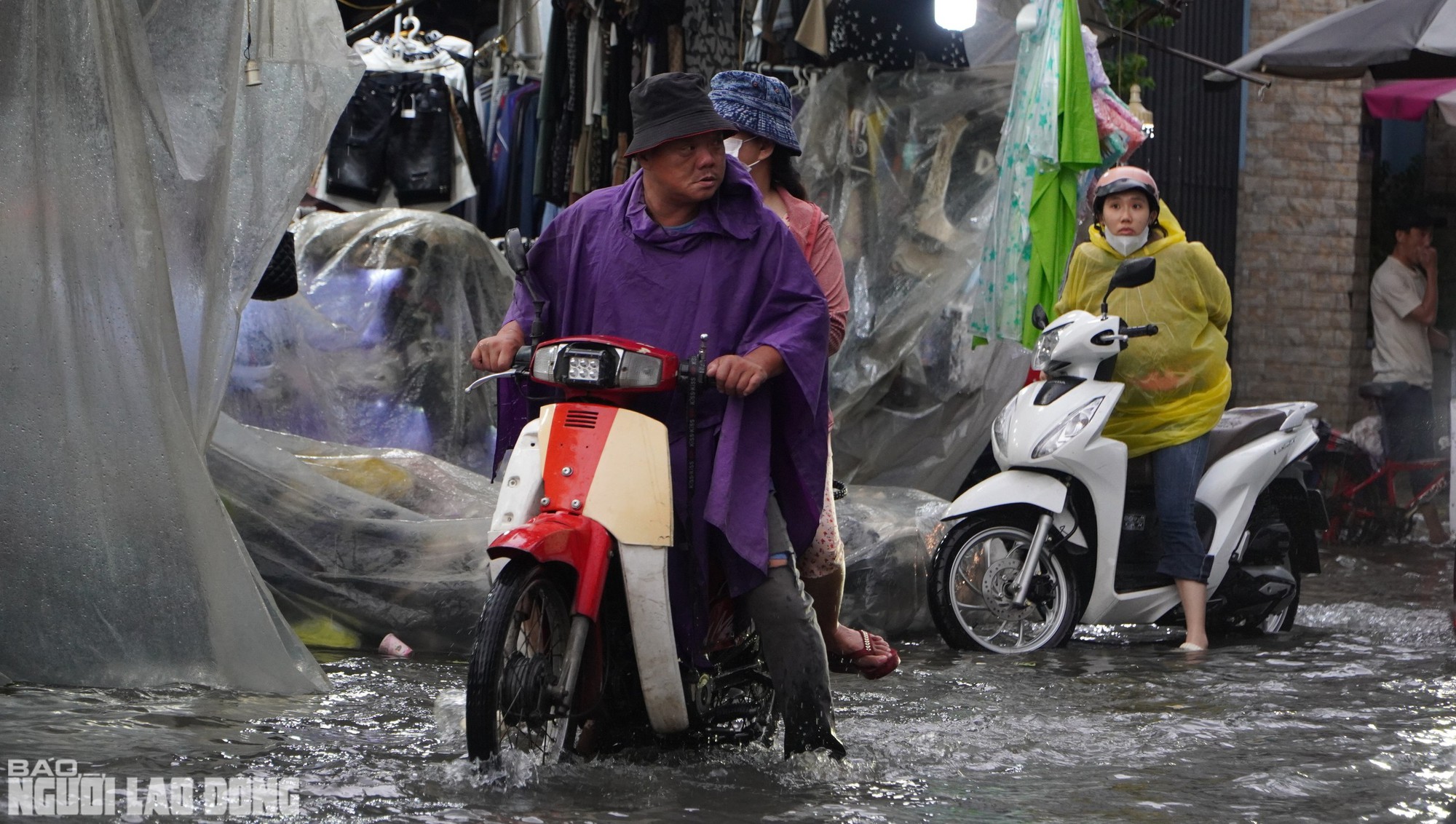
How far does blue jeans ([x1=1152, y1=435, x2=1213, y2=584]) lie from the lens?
6863mm

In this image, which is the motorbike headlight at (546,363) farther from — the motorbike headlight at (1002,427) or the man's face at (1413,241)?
the man's face at (1413,241)

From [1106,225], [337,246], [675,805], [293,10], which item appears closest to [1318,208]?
[1106,225]

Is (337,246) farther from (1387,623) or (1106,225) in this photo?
(1387,623)

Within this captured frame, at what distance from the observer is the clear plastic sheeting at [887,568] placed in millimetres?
6832

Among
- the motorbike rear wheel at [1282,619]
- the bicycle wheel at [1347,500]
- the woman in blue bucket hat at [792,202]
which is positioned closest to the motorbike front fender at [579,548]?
the woman in blue bucket hat at [792,202]

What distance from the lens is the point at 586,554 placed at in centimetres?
370

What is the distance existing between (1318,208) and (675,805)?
40.4 feet

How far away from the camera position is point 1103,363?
6.91 metres

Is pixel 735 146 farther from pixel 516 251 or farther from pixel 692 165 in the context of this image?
pixel 516 251

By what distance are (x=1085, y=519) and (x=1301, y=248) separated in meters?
8.57

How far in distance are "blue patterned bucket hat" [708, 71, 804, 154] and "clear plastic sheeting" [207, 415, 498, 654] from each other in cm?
216

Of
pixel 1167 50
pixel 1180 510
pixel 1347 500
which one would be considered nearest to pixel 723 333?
pixel 1180 510

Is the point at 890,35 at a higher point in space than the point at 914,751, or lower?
higher

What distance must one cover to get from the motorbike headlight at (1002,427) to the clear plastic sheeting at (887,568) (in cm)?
42
